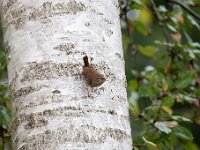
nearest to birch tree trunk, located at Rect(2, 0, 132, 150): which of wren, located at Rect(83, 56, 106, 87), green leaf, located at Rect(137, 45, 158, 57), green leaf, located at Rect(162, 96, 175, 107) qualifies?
wren, located at Rect(83, 56, 106, 87)

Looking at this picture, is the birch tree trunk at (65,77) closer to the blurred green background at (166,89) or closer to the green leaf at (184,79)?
the blurred green background at (166,89)

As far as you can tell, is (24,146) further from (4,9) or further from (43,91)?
(4,9)

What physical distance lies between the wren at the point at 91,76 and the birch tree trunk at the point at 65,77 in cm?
1

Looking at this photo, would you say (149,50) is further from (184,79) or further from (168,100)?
(168,100)

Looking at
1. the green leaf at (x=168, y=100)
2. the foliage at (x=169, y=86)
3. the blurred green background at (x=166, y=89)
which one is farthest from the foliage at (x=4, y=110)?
the green leaf at (x=168, y=100)

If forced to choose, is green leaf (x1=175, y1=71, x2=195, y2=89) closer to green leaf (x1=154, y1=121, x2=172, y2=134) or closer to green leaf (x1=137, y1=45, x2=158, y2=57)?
green leaf (x1=154, y1=121, x2=172, y2=134)

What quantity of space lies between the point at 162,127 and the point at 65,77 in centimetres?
87

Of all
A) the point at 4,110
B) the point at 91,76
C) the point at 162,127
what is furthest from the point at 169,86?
the point at 91,76

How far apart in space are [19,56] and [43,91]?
12 cm

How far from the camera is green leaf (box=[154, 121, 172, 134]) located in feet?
6.65

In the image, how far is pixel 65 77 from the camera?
1.24 meters

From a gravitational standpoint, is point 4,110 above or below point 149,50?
below

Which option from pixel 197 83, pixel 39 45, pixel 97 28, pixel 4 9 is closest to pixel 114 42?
pixel 97 28

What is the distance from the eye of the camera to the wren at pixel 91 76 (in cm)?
124
